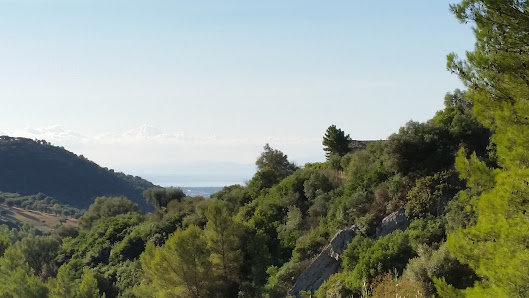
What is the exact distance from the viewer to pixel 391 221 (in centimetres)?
2200

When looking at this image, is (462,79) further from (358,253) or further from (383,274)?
(358,253)

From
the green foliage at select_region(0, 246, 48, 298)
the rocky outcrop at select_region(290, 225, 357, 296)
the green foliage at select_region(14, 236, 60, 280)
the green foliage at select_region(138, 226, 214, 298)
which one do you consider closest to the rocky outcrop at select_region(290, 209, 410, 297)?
the rocky outcrop at select_region(290, 225, 357, 296)

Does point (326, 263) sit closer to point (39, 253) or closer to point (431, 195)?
point (431, 195)

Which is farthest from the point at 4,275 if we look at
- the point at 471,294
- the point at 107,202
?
the point at 471,294

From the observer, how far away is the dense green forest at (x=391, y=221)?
9219 millimetres

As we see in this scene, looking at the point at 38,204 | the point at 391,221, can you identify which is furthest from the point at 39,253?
the point at 38,204

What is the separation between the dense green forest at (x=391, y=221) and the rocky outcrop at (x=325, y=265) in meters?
0.06

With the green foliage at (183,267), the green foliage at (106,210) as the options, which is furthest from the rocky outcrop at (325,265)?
the green foliage at (106,210)

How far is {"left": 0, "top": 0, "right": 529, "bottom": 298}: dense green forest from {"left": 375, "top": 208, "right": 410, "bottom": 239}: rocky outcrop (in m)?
0.05

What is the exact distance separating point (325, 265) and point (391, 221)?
13.6ft

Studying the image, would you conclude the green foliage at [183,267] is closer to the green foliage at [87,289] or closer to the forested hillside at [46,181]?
the green foliage at [87,289]

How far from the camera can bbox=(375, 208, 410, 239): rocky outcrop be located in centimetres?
2156

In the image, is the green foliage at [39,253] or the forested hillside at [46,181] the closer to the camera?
the green foliage at [39,253]

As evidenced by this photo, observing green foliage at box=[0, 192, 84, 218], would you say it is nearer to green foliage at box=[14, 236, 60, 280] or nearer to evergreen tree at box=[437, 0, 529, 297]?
green foliage at box=[14, 236, 60, 280]
